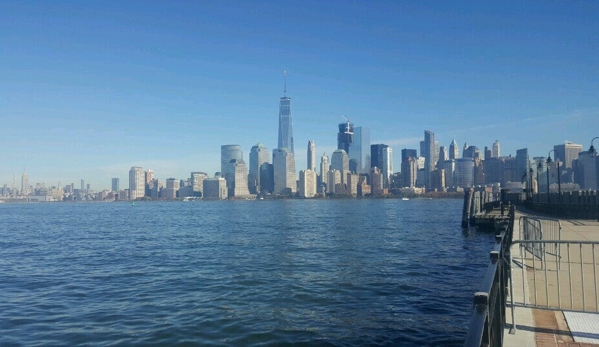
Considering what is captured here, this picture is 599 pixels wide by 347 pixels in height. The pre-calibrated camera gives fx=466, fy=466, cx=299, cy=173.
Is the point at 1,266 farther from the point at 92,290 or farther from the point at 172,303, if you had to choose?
the point at 172,303

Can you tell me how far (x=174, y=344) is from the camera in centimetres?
1197

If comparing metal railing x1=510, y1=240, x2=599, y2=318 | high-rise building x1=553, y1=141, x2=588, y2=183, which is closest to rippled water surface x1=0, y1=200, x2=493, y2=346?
metal railing x1=510, y1=240, x2=599, y2=318

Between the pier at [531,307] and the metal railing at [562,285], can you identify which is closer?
the pier at [531,307]

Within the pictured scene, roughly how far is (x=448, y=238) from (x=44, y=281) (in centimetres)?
3042

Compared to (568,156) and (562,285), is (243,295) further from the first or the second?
(568,156)

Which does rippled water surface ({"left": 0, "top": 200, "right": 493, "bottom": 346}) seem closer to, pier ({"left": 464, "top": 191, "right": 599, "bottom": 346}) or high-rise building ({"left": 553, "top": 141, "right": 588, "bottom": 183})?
pier ({"left": 464, "top": 191, "right": 599, "bottom": 346})

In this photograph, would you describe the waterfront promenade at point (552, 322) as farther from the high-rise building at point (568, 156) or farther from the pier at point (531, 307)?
the high-rise building at point (568, 156)

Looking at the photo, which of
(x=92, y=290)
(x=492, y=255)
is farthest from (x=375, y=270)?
(x=492, y=255)

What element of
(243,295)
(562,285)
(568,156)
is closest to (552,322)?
(562,285)

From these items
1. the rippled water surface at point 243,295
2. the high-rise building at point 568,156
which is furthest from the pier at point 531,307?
the high-rise building at point 568,156

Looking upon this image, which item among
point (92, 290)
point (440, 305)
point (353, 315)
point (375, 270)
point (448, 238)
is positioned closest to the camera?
point (353, 315)

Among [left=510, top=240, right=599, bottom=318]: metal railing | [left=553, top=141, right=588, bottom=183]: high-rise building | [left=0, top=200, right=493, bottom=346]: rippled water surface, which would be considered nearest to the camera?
[left=510, top=240, right=599, bottom=318]: metal railing

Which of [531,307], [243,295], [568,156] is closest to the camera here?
[531,307]

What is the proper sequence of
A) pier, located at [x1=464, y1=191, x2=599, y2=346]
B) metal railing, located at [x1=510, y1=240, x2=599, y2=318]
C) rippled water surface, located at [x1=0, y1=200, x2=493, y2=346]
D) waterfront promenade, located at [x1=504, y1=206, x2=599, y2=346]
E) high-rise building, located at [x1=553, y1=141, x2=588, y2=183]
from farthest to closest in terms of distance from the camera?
high-rise building, located at [x1=553, y1=141, x2=588, y2=183] → rippled water surface, located at [x1=0, y1=200, x2=493, y2=346] → metal railing, located at [x1=510, y1=240, x2=599, y2=318] → waterfront promenade, located at [x1=504, y1=206, x2=599, y2=346] → pier, located at [x1=464, y1=191, x2=599, y2=346]
